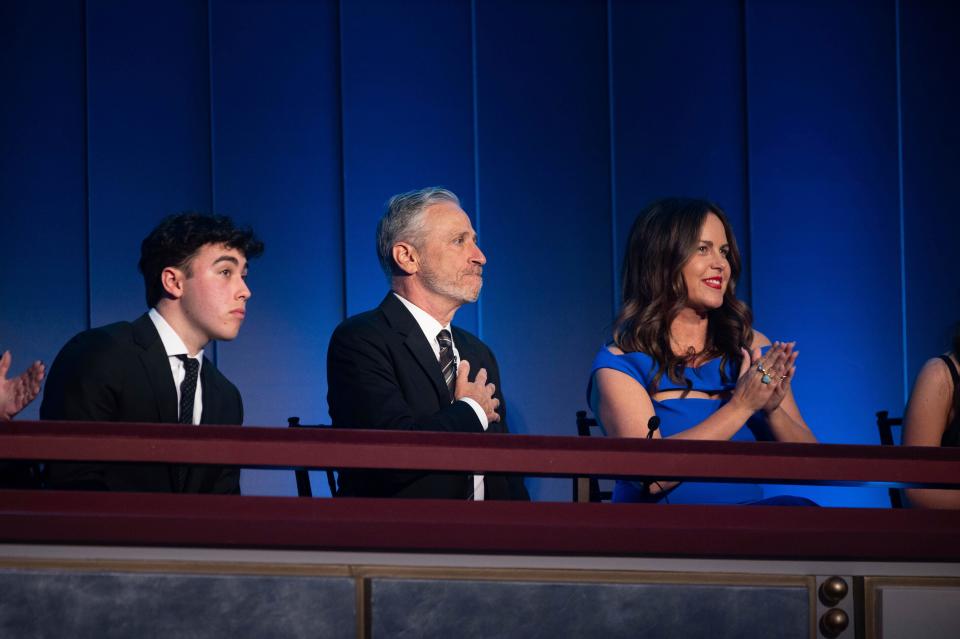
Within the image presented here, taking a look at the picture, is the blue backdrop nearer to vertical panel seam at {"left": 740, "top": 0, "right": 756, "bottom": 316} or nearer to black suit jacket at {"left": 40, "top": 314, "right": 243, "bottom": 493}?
vertical panel seam at {"left": 740, "top": 0, "right": 756, "bottom": 316}

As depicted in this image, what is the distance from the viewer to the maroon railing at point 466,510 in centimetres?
122

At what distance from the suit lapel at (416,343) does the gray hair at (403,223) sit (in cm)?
15

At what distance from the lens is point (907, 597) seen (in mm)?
1248

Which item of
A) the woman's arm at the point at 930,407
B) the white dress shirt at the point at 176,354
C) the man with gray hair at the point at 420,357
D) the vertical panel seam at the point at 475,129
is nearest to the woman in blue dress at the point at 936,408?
the woman's arm at the point at 930,407

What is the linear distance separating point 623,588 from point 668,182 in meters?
3.15

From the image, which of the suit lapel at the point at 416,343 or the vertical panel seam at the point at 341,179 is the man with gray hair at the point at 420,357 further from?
the vertical panel seam at the point at 341,179

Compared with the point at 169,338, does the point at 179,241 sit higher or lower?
higher

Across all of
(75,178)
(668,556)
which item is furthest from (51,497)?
(75,178)

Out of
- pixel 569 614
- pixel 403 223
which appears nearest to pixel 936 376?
pixel 403 223

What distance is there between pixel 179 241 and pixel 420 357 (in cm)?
64

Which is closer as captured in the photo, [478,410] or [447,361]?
[478,410]

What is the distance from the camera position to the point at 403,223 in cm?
258

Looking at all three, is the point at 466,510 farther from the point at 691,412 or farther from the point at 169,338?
the point at 169,338

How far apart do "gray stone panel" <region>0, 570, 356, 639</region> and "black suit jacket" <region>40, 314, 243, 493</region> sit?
0.82 metres
